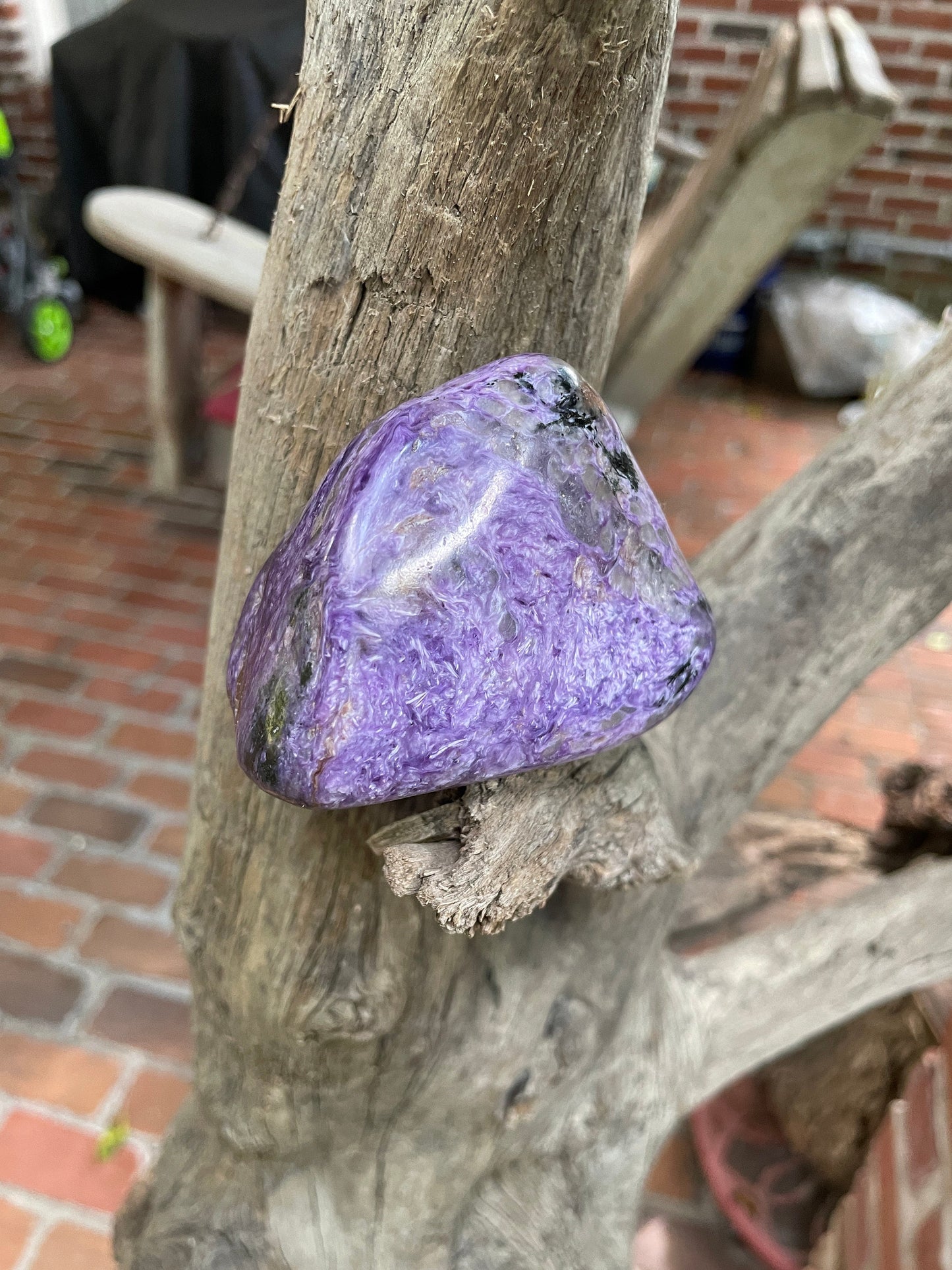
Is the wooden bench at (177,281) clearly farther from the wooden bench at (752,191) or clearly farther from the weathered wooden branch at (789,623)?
the weathered wooden branch at (789,623)

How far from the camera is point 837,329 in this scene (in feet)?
12.6

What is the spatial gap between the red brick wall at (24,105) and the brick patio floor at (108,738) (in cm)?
112

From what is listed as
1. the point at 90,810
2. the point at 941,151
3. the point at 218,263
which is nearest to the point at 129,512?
the point at 218,263

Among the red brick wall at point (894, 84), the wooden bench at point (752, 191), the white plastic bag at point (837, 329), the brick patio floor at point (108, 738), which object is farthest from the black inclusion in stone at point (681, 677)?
the red brick wall at point (894, 84)

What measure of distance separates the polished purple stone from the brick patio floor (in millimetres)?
1204

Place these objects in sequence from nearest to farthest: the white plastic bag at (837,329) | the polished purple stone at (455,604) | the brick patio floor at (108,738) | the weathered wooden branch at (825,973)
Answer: the polished purple stone at (455,604), the weathered wooden branch at (825,973), the brick patio floor at (108,738), the white plastic bag at (837,329)

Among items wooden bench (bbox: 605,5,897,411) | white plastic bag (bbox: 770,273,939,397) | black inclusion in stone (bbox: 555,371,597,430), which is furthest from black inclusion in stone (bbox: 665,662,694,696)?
white plastic bag (bbox: 770,273,939,397)

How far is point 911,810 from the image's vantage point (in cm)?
159

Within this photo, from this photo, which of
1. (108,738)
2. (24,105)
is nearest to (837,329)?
(108,738)

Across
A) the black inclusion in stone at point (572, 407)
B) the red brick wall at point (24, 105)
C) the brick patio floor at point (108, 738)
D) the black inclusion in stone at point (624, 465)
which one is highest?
the black inclusion in stone at point (572, 407)

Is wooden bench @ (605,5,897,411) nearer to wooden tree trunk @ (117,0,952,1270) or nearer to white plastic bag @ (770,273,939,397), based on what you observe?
wooden tree trunk @ (117,0,952,1270)

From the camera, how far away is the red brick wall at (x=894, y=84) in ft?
12.1

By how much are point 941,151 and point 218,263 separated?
10.1 feet

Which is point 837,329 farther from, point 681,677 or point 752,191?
point 681,677
